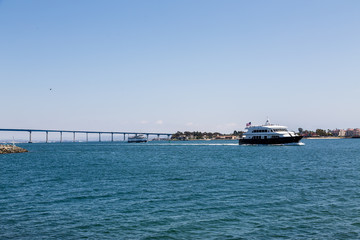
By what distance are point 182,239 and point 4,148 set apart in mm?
105728

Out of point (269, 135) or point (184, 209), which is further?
point (269, 135)

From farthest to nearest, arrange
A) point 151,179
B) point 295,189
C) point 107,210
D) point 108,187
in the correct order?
point 151,179 < point 108,187 < point 295,189 < point 107,210

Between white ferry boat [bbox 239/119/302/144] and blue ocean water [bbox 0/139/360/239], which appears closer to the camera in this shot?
blue ocean water [bbox 0/139/360/239]

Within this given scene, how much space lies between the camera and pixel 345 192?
85.7 ft

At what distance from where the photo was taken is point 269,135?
115 meters

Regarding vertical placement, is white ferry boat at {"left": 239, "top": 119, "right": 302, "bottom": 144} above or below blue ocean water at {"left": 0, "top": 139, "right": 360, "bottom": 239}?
above

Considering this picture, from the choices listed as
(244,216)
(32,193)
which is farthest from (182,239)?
(32,193)

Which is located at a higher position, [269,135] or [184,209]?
[269,135]

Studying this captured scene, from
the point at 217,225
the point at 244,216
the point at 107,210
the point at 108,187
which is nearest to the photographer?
the point at 217,225

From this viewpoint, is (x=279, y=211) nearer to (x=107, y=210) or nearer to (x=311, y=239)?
(x=311, y=239)

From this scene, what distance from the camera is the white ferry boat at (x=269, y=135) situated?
112938mm

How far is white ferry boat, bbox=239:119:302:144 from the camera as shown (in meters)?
113

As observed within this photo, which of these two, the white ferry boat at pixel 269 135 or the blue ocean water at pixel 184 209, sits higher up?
the white ferry boat at pixel 269 135

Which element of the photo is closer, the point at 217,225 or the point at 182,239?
the point at 182,239
